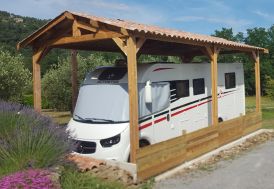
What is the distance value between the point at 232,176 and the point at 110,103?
3226 millimetres

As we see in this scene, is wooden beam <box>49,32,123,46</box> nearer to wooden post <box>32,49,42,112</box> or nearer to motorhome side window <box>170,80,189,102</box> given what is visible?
wooden post <box>32,49,42,112</box>

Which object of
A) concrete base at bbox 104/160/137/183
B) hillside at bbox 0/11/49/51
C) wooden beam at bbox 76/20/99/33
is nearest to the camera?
concrete base at bbox 104/160/137/183

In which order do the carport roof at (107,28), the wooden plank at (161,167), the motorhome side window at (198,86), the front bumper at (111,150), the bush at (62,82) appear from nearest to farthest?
the carport roof at (107,28)
the wooden plank at (161,167)
the front bumper at (111,150)
the motorhome side window at (198,86)
the bush at (62,82)

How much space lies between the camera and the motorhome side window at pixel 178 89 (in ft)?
35.8

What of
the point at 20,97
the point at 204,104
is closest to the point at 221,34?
the point at 20,97

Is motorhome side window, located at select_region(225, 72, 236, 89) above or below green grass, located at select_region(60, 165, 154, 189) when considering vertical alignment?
above

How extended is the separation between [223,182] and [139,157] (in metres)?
1.86

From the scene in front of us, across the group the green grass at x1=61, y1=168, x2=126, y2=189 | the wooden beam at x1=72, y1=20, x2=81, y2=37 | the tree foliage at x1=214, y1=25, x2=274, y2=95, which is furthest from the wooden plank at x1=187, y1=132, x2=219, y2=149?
the tree foliage at x1=214, y1=25, x2=274, y2=95

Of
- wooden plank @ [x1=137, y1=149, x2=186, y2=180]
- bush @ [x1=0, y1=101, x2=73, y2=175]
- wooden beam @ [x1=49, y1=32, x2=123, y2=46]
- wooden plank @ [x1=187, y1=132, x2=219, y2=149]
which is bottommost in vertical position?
wooden plank @ [x1=137, y1=149, x2=186, y2=180]

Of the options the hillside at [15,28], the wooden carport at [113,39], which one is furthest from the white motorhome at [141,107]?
the hillside at [15,28]

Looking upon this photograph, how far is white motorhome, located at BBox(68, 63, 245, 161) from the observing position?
8859mm

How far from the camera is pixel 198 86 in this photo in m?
12.4

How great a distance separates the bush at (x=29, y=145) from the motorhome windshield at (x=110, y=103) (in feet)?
5.83

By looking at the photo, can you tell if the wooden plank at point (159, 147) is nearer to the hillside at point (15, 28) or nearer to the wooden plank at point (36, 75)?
the wooden plank at point (36, 75)
